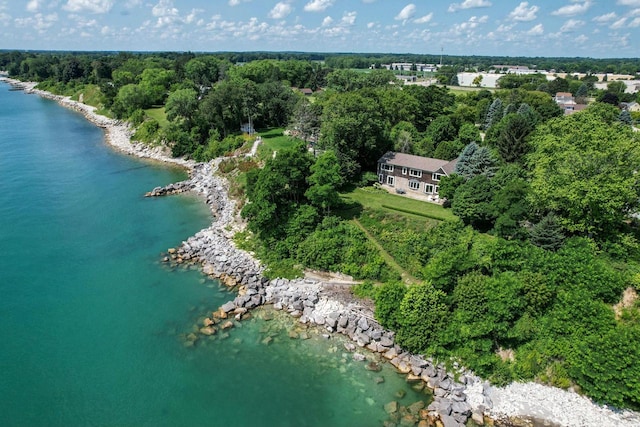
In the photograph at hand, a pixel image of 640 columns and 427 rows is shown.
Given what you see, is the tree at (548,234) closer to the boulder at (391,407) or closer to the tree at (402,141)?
the boulder at (391,407)

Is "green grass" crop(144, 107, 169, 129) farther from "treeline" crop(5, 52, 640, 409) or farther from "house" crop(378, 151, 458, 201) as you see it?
"house" crop(378, 151, 458, 201)

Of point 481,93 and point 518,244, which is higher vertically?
point 481,93

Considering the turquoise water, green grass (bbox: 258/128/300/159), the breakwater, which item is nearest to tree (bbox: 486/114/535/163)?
green grass (bbox: 258/128/300/159)

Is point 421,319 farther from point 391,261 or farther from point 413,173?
point 413,173

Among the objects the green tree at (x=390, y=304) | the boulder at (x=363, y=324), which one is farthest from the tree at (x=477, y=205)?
the boulder at (x=363, y=324)

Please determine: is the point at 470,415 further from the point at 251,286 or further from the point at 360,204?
the point at 360,204

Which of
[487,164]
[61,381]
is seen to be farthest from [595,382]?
[61,381]
